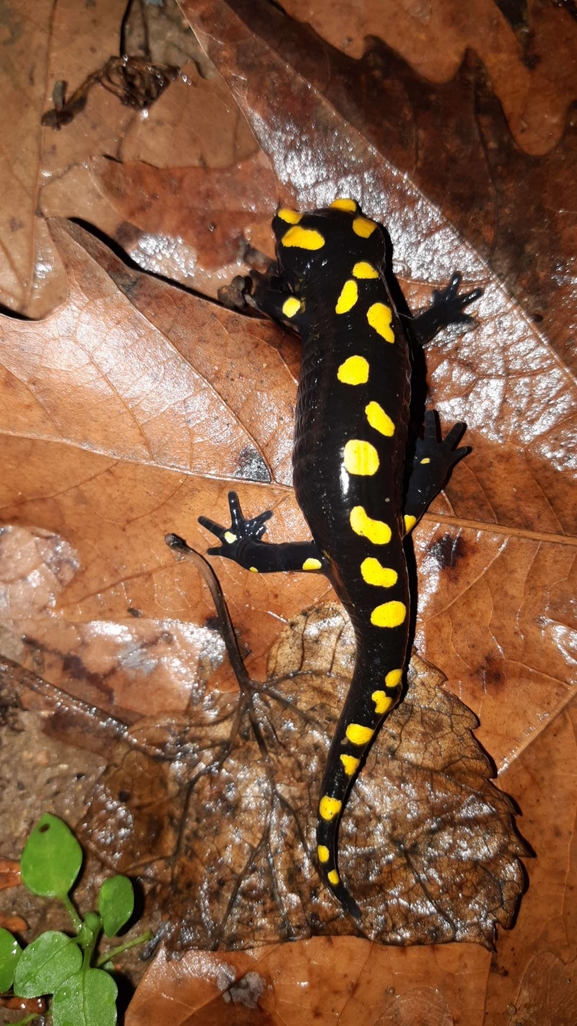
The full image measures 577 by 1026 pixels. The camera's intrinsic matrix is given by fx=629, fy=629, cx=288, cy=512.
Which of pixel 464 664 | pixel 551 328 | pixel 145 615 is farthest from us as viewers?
pixel 145 615

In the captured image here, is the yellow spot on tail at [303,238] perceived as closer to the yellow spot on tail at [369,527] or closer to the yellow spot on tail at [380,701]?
the yellow spot on tail at [369,527]

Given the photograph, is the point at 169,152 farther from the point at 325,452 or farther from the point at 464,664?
the point at 464,664

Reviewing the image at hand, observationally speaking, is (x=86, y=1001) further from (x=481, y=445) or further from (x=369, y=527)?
(x=481, y=445)

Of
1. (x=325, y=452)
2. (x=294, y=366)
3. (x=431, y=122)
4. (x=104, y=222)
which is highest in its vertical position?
(x=431, y=122)

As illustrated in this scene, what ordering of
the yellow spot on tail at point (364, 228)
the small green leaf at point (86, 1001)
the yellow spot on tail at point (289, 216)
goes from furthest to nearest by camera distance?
the yellow spot on tail at point (289, 216), the yellow spot on tail at point (364, 228), the small green leaf at point (86, 1001)

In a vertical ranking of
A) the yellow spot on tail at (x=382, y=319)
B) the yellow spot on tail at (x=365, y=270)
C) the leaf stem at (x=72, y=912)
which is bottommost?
the leaf stem at (x=72, y=912)

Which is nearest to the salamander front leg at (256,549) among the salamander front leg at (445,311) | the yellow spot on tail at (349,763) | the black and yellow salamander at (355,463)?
the black and yellow salamander at (355,463)

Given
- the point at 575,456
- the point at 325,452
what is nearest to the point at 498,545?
the point at 575,456
